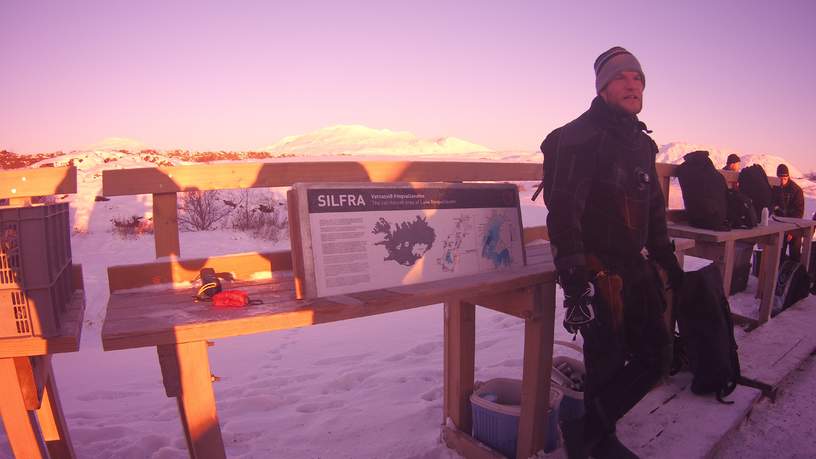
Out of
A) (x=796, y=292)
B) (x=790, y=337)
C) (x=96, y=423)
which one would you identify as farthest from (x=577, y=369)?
(x=796, y=292)

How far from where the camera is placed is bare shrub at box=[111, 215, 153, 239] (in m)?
11.8

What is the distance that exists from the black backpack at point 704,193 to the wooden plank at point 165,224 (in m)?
4.49

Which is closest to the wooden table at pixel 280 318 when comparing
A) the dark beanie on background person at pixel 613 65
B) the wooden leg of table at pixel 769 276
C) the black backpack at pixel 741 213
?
the dark beanie on background person at pixel 613 65

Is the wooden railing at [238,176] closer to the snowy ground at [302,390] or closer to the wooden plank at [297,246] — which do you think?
the wooden plank at [297,246]

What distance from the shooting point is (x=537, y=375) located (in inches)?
106

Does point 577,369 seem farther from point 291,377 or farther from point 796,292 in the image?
point 796,292

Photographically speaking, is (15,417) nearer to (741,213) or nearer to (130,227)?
(741,213)

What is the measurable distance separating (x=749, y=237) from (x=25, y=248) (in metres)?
5.64

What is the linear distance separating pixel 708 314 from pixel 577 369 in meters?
0.98

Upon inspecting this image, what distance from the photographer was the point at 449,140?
123 m

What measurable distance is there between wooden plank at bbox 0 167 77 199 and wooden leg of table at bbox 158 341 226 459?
0.93 metres

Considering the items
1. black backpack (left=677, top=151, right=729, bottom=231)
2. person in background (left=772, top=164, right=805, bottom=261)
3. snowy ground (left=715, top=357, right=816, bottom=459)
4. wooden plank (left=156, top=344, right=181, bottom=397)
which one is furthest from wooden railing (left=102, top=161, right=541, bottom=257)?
person in background (left=772, top=164, right=805, bottom=261)

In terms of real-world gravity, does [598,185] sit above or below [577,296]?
above

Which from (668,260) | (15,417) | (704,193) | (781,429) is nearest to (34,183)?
(15,417)
